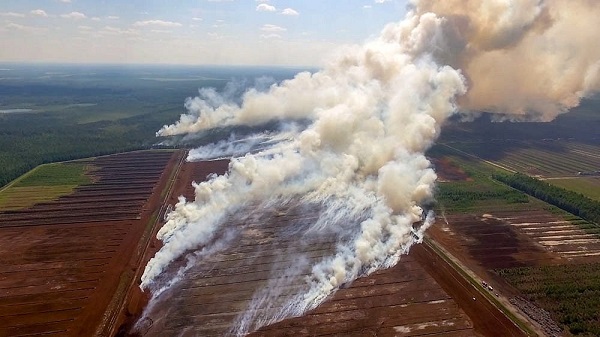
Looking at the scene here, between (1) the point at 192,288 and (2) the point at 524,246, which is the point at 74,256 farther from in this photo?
(2) the point at 524,246

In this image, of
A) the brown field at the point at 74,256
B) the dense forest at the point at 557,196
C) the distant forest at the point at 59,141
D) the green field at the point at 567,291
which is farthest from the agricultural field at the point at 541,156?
the distant forest at the point at 59,141

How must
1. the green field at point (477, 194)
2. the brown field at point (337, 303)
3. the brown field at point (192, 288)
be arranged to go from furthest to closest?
the green field at point (477, 194) → the brown field at point (192, 288) → the brown field at point (337, 303)

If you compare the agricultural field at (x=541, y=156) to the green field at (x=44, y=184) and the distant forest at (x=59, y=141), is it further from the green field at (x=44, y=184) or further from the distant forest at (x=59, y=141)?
the green field at (x=44, y=184)

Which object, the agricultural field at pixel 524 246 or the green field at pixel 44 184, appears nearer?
the agricultural field at pixel 524 246

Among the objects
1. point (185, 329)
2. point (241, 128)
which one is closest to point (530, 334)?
point (185, 329)

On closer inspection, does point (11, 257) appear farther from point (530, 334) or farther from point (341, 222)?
point (530, 334)

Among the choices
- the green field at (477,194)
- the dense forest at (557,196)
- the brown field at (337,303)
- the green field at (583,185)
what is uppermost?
the dense forest at (557,196)
